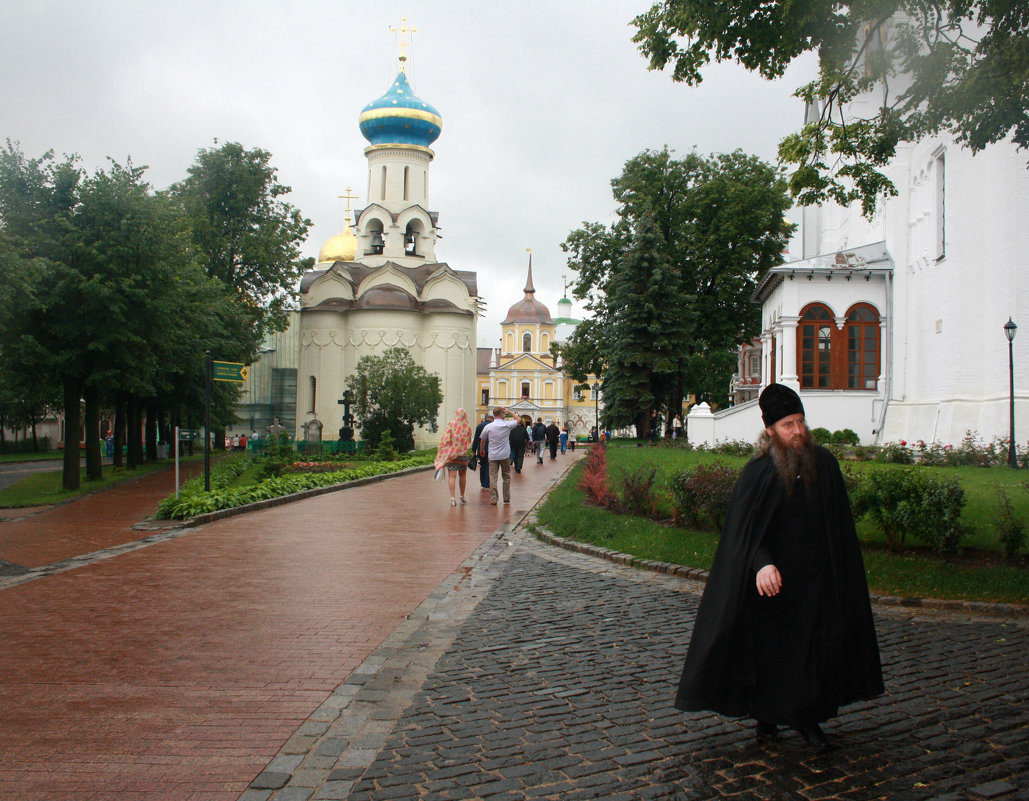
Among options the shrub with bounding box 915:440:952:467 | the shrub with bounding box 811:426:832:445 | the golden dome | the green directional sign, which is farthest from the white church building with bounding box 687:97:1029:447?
the golden dome

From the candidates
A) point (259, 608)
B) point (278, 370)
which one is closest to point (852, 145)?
point (259, 608)

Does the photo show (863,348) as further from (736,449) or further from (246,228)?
(246,228)

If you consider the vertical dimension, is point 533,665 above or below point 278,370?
below

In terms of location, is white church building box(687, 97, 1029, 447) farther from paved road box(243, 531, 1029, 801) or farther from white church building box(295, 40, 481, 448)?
white church building box(295, 40, 481, 448)

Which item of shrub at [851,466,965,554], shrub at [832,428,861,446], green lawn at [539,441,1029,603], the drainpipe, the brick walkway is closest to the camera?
the brick walkway

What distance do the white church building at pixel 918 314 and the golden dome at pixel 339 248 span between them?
36822mm

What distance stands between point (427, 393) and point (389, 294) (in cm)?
1916

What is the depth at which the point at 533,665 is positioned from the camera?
602cm

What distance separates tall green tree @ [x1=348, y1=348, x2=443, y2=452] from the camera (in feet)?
114

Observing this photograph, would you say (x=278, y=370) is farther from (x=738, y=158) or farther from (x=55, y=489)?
(x=55, y=489)

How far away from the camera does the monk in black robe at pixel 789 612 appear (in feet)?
13.8

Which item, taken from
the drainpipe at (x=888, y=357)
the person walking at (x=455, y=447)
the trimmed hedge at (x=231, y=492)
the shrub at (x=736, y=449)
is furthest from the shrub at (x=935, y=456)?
the trimmed hedge at (x=231, y=492)

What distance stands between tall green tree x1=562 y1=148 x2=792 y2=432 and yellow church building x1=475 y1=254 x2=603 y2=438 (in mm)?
54291

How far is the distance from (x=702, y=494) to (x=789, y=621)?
Answer: 665cm
